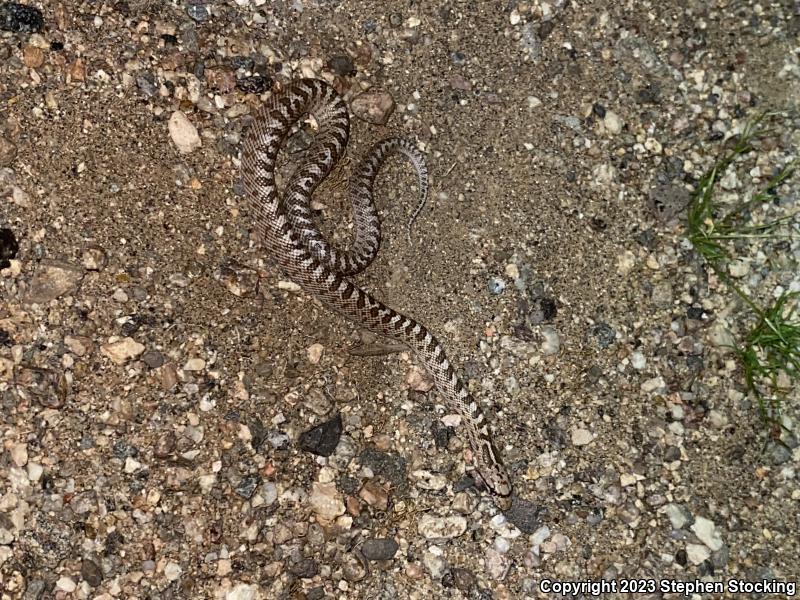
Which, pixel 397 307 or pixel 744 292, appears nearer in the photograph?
pixel 397 307

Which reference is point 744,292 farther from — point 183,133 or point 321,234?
point 183,133

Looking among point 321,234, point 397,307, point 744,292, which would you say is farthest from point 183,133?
point 744,292

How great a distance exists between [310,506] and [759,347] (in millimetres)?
4109

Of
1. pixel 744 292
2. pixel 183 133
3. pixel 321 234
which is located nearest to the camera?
pixel 183 133

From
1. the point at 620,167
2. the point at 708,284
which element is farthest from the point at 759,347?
the point at 620,167

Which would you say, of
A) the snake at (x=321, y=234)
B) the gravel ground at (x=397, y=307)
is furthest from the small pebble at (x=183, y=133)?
the snake at (x=321, y=234)

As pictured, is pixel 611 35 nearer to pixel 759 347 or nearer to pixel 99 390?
pixel 759 347

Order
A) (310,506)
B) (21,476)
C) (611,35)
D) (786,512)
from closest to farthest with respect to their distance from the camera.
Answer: (21,476) < (310,506) < (786,512) < (611,35)

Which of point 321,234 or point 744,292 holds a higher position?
point 744,292

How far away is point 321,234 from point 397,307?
3.00ft

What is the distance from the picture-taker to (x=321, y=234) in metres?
6.25

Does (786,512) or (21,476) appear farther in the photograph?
(786,512)

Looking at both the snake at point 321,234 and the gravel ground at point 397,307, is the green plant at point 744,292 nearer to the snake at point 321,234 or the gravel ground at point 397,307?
the gravel ground at point 397,307

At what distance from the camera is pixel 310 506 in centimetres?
543
